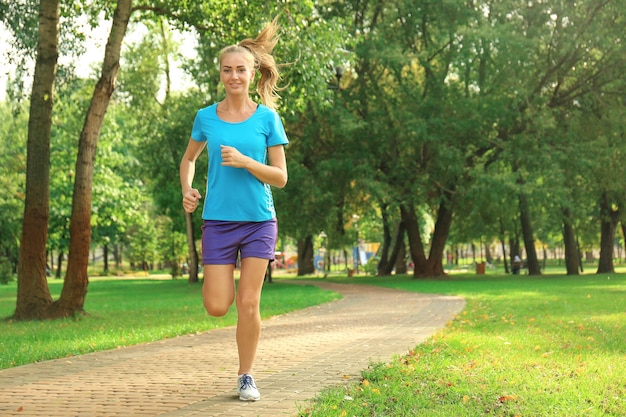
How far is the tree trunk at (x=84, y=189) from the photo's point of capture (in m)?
14.9

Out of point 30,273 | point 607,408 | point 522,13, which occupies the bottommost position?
point 607,408

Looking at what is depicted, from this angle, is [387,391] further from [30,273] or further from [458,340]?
[30,273]

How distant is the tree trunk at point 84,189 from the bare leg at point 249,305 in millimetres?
9760

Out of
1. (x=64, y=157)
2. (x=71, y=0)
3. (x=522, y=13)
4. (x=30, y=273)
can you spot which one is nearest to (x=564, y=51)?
(x=522, y=13)

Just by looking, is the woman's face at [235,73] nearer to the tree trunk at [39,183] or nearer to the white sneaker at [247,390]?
the white sneaker at [247,390]

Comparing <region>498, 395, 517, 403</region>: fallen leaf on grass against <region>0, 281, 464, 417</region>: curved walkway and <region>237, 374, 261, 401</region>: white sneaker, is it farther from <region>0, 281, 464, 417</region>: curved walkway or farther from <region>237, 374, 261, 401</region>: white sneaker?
<region>237, 374, 261, 401</region>: white sneaker

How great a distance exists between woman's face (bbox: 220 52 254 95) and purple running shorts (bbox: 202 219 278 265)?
3.01 feet

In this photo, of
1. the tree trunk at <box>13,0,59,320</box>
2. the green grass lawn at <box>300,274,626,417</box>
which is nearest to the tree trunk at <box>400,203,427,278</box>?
the tree trunk at <box>13,0,59,320</box>

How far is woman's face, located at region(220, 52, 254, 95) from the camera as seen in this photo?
18.1ft

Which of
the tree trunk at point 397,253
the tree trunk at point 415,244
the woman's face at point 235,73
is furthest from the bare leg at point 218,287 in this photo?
the tree trunk at point 397,253

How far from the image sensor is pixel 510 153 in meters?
31.1

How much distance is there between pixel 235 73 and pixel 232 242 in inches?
45.5

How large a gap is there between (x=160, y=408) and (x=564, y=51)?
2985 cm

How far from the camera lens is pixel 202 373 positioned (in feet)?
23.5
